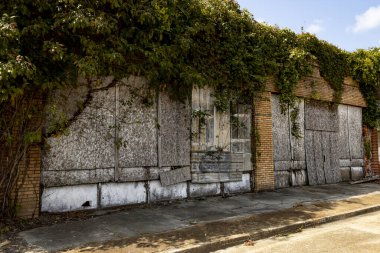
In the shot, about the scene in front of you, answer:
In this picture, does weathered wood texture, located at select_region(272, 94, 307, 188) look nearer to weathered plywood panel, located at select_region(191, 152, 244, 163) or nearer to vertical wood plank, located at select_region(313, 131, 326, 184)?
vertical wood plank, located at select_region(313, 131, 326, 184)

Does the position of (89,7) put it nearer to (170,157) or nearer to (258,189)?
(170,157)

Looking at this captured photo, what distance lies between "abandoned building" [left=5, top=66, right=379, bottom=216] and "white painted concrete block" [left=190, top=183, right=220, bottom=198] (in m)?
0.03

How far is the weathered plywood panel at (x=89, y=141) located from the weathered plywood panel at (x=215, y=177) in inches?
102

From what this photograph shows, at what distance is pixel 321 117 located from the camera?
13.8m

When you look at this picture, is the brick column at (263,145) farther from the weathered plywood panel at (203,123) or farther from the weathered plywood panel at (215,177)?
the weathered plywood panel at (203,123)

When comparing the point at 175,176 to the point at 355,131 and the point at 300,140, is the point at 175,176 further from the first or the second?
the point at 355,131

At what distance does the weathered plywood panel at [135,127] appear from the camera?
8.82 metres

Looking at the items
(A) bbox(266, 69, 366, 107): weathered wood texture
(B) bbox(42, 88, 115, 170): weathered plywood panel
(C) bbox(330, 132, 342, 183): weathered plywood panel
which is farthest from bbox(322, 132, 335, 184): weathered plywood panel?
(B) bbox(42, 88, 115, 170): weathered plywood panel

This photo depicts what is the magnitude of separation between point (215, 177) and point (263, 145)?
2.19 m

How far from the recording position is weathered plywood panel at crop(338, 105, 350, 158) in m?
14.5

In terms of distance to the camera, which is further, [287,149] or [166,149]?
[287,149]

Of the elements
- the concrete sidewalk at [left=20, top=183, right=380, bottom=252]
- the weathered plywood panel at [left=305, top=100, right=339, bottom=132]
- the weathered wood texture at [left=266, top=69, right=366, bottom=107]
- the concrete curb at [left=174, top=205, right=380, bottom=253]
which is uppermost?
the weathered wood texture at [left=266, top=69, right=366, bottom=107]

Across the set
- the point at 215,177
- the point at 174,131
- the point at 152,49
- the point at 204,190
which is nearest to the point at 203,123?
the point at 174,131

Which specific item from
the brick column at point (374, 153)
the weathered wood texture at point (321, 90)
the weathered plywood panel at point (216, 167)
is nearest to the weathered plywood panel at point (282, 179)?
the weathered plywood panel at point (216, 167)
